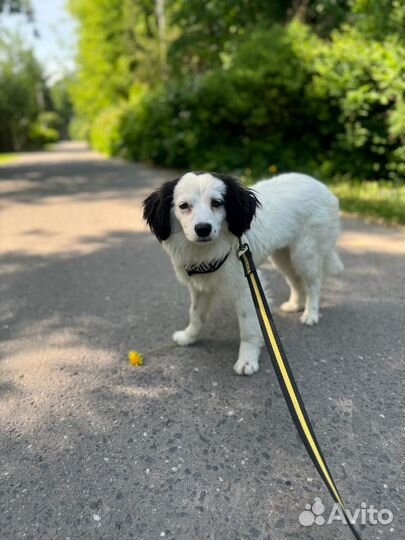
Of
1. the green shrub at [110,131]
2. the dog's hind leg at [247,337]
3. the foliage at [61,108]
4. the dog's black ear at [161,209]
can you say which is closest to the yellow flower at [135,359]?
the dog's hind leg at [247,337]

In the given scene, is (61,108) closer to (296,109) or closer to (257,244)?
A: (296,109)

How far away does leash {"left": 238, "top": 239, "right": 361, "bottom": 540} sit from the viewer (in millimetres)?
1594

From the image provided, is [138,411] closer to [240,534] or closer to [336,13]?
[240,534]

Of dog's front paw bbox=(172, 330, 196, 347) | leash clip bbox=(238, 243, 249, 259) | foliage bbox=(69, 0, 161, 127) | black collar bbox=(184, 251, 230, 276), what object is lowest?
dog's front paw bbox=(172, 330, 196, 347)

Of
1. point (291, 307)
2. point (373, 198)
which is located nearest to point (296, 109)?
point (373, 198)

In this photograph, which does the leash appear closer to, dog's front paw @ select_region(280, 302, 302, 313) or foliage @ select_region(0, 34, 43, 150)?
dog's front paw @ select_region(280, 302, 302, 313)

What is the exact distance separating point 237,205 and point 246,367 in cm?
112

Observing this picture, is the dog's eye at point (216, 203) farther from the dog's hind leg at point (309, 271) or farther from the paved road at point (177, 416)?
the paved road at point (177, 416)

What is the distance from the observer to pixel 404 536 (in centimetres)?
168

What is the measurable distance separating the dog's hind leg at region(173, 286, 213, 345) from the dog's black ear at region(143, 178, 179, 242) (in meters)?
0.70

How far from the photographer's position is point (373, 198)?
7617 millimetres

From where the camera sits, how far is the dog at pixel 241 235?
97.3 inches

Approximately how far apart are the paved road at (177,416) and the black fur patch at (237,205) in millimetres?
1048

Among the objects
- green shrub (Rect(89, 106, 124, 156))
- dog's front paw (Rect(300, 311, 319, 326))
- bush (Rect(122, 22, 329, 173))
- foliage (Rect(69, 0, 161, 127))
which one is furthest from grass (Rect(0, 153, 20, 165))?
dog's front paw (Rect(300, 311, 319, 326))
